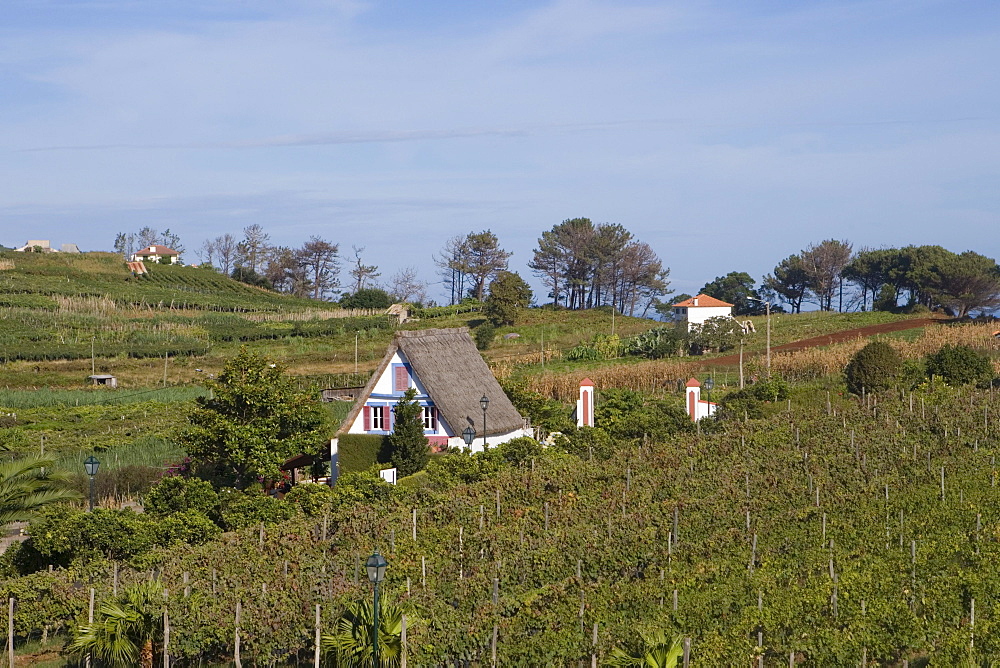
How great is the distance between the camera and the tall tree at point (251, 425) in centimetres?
2975

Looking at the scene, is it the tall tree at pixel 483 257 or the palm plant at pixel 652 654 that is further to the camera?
the tall tree at pixel 483 257

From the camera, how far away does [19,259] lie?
112m

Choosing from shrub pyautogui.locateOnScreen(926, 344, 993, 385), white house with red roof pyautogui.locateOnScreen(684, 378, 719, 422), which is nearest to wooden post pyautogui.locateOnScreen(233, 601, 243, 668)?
white house with red roof pyautogui.locateOnScreen(684, 378, 719, 422)

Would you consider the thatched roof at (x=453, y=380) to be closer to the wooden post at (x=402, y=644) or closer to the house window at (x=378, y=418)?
the house window at (x=378, y=418)

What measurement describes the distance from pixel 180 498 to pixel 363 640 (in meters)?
11.8

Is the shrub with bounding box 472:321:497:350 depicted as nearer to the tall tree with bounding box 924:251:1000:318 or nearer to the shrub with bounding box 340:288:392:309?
the shrub with bounding box 340:288:392:309

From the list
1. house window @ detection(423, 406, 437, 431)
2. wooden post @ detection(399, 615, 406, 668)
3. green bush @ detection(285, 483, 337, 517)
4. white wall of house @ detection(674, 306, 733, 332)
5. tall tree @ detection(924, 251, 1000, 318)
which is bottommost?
wooden post @ detection(399, 615, 406, 668)

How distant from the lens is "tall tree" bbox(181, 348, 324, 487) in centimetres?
2975

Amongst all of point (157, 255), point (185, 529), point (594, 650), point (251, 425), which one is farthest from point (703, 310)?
point (157, 255)

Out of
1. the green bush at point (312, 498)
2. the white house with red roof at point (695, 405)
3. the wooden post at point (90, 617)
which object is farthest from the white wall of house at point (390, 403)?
the wooden post at point (90, 617)

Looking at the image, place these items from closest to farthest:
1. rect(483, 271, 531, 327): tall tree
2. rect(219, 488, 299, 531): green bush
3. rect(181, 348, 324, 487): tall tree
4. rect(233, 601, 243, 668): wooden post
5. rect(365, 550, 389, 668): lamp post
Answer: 1. rect(365, 550, 389, 668): lamp post
2. rect(233, 601, 243, 668): wooden post
3. rect(219, 488, 299, 531): green bush
4. rect(181, 348, 324, 487): tall tree
5. rect(483, 271, 531, 327): tall tree

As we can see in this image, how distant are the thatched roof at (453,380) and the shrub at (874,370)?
43.5 ft

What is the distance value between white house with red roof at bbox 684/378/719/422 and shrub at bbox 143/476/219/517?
1866 cm

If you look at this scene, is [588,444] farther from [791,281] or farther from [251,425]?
[791,281]
